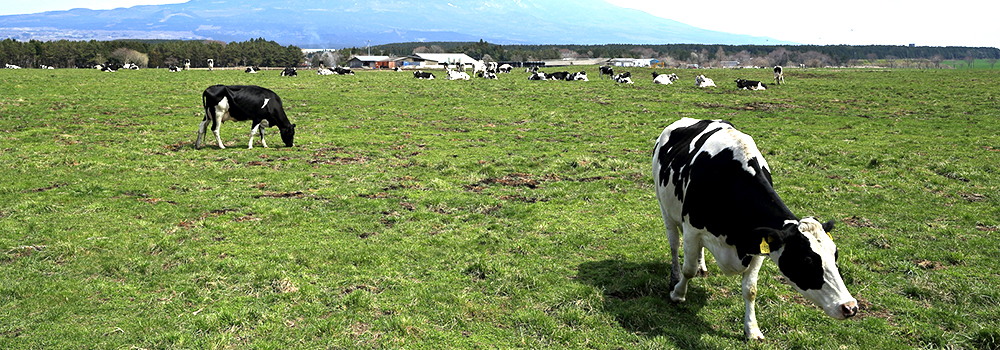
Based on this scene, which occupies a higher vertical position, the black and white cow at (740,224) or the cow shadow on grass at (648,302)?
the black and white cow at (740,224)

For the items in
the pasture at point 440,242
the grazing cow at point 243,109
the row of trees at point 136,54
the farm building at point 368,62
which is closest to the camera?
the pasture at point 440,242

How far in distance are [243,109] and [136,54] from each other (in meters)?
118

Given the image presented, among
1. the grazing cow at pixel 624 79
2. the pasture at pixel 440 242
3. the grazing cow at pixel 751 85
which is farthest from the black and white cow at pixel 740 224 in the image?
the grazing cow at pixel 624 79

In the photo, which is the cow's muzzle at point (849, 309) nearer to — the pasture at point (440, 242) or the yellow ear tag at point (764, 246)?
the yellow ear tag at point (764, 246)

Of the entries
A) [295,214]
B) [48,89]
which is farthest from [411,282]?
[48,89]

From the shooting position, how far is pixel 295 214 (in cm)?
1134

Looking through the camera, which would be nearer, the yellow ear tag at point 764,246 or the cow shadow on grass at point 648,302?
the yellow ear tag at point 764,246


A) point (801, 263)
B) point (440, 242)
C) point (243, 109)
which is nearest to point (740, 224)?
point (801, 263)

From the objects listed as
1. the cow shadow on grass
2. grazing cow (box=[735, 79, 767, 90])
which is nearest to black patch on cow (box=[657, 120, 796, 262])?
the cow shadow on grass

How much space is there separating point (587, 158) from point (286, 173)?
843 cm

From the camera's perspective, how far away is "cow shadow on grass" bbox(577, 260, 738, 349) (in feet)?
22.4

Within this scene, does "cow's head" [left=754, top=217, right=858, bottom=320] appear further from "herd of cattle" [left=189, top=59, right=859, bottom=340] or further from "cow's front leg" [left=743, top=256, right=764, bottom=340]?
"cow's front leg" [left=743, top=256, right=764, bottom=340]

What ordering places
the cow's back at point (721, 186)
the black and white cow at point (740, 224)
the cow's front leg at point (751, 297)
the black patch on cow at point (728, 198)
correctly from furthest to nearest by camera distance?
the cow's front leg at point (751, 297), the cow's back at point (721, 186), the black patch on cow at point (728, 198), the black and white cow at point (740, 224)

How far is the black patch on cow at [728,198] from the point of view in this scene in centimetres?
627
